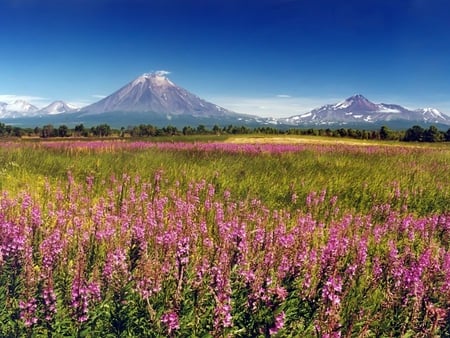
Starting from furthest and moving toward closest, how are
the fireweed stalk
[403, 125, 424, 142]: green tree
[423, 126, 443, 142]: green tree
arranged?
[423, 126, 443, 142]: green tree, [403, 125, 424, 142]: green tree, the fireweed stalk

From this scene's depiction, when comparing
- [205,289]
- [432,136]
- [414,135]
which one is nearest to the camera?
[205,289]

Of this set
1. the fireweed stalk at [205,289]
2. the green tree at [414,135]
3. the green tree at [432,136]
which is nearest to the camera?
the fireweed stalk at [205,289]

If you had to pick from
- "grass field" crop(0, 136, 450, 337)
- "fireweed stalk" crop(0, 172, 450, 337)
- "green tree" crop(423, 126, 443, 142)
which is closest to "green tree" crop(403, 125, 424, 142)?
"green tree" crop(423, 126, 443, 142)

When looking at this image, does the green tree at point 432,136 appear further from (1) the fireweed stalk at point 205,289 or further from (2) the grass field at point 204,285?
(1) the fireweed stalk at point 205,289

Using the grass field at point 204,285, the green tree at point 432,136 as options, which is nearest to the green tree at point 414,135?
the green tree at point 432,136

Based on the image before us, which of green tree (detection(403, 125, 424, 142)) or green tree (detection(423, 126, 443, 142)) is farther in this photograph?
green tree (detection(423, 126, 443, 142))

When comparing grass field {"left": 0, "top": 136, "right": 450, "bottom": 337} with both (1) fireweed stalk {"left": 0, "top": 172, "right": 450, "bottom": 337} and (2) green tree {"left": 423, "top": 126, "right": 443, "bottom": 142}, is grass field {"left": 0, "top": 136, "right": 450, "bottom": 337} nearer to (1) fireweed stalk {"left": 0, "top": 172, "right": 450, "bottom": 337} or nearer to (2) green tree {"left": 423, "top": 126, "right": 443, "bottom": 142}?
(1) fireweed stalk {"left": 0, "top": 172, "right": 450, "bottom": 337}

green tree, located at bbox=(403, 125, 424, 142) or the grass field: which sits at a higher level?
green tree, located at bbox=(403, 125, 424, 142)

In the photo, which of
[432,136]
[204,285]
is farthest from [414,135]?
[204,285]

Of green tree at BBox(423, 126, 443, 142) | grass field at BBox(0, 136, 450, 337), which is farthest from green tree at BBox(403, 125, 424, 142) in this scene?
grass field at BBox(0, 136, 450, 337)

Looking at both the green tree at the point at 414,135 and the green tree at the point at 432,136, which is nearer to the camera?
the green tree at the point at 414,135

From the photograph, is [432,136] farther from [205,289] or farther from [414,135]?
[205,289]

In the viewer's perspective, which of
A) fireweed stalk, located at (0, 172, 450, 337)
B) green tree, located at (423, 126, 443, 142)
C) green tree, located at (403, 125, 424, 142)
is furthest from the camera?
green tree, located at (423, 126, 443, 142)

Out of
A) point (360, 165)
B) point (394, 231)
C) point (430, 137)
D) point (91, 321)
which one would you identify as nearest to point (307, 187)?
point (394, 231)
